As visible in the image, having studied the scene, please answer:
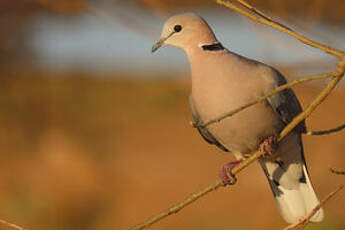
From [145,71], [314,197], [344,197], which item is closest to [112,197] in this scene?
[344,197]

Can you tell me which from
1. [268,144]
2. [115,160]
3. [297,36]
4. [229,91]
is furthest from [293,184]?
[115,160]

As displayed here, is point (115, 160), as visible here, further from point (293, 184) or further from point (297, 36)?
point (297, 36)

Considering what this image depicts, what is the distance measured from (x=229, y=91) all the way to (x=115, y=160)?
21.7 feet

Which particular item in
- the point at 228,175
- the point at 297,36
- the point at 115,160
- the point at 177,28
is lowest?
the point at 297,36

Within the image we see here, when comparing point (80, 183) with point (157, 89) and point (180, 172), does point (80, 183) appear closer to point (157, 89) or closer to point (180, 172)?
point (180, 172)

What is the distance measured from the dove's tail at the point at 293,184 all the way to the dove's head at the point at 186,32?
0.64 metres

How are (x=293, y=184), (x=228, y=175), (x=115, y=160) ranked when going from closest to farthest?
1. (x=228, y=175)
2. (x=293, y=184)
3. (x=115, y=160)

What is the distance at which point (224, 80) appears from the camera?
2.62 meters

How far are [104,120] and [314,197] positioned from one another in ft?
25.5

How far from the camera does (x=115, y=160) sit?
911 centimetres

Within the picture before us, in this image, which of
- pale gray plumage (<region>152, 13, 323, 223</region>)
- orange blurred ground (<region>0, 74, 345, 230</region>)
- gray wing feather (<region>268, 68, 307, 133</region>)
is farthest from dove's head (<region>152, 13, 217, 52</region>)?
orange blurred ground (<region>0, 74, 345, 230</region>)

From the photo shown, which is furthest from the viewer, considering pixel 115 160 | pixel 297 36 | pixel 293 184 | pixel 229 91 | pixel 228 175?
pixel 115 160

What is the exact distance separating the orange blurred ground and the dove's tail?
798 mm

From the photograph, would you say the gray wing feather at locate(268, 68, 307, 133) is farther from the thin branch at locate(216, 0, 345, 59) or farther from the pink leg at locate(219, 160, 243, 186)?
the thin branch at locate(216, 0, 345, 59)
